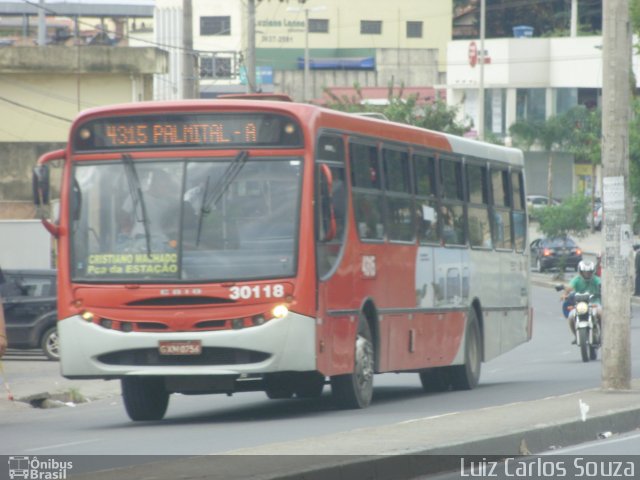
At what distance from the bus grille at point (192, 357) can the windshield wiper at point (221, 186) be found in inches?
40.4

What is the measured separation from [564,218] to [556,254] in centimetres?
205

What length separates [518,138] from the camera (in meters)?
79.3

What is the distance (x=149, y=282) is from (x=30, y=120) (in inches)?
1178

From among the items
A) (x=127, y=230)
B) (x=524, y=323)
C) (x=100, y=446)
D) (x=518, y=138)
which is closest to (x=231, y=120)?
(x=127, y=230)

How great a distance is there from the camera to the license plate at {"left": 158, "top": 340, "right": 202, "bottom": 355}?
13797mm

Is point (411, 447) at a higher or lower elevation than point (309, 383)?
higher

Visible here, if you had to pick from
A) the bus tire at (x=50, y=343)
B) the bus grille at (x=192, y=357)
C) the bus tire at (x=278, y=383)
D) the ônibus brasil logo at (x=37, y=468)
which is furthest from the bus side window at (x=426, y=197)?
the bus tire at (x=50, y=343)

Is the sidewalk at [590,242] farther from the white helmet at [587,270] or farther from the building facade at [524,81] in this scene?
the white helmet at [587,270]

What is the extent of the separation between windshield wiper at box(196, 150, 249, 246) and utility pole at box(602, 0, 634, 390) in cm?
415

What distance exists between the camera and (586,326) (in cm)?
2536

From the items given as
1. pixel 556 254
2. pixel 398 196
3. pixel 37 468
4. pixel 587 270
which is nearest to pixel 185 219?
pixel 398 196

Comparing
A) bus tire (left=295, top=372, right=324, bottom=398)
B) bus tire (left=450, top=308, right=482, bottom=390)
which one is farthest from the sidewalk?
bus tire (left=295, top=372, right=324, bottom=398)

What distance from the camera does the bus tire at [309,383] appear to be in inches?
570

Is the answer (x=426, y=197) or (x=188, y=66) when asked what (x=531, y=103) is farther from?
(x=426, y=197)
